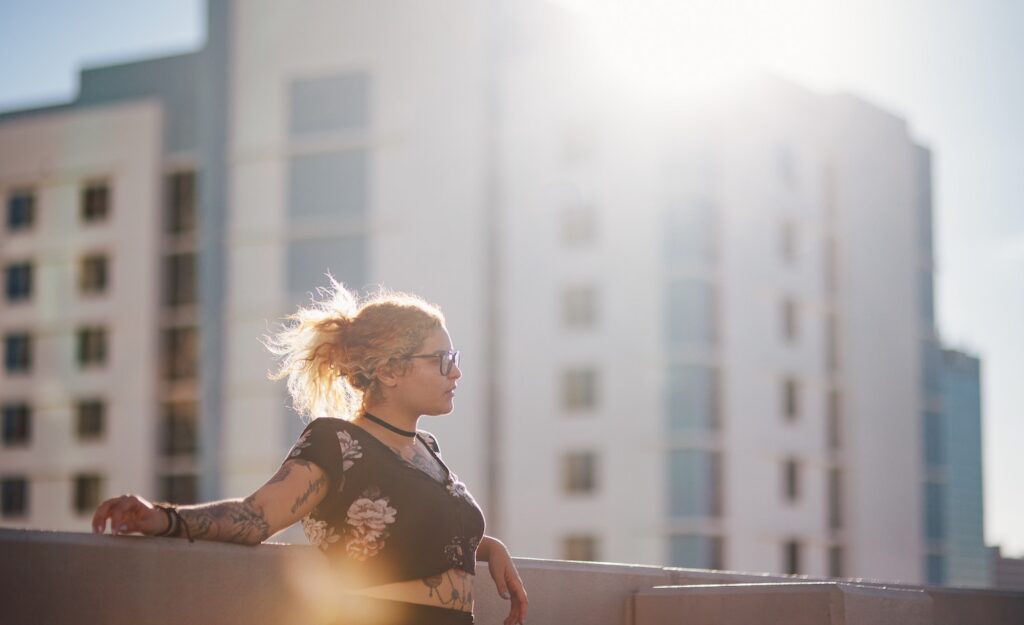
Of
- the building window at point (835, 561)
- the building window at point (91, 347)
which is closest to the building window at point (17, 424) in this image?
the building window at point (91, 347)

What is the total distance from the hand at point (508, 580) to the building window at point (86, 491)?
57.2 metres

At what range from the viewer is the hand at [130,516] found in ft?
12.1

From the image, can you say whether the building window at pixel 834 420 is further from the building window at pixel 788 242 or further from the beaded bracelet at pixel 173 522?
the beaded bracelet at pixel 173 522

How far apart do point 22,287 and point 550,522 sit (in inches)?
1078

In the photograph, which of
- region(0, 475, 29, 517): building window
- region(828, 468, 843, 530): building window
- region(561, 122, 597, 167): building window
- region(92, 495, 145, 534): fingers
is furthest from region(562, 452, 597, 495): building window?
region(92, 495, 145, 534): fingers

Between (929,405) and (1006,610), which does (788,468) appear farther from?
(1006,610)

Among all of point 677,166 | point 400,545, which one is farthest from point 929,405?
point 400,545

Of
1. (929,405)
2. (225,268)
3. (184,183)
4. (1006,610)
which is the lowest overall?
(1006,610)

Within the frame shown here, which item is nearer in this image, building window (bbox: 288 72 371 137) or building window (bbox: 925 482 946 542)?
building window (bbox: 288 72 371 137)

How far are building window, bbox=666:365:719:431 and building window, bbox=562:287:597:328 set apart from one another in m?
3.06

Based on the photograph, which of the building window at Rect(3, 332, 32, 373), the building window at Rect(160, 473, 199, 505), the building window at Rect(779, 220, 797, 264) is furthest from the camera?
the building window at Rect(3, 332, 32, 373)

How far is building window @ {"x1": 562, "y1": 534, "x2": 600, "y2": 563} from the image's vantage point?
49028 mm

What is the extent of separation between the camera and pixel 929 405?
63.6 metres

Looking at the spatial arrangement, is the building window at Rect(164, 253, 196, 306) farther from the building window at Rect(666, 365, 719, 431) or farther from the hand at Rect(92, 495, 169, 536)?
the hand at Rect(92, 495, 169, 536)
